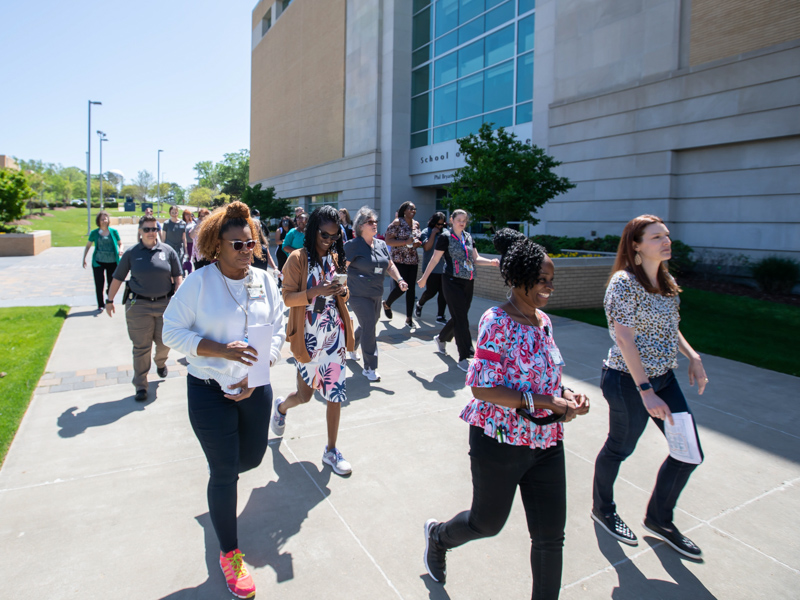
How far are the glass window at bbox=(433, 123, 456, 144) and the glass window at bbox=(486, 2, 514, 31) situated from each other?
4235mm

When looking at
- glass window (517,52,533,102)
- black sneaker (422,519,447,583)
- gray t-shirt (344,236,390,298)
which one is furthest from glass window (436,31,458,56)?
black sneaker (422,519,447,583)

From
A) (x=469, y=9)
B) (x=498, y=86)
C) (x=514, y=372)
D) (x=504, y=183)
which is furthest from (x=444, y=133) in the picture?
(x=514, y=372)

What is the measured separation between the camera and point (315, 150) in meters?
35.8

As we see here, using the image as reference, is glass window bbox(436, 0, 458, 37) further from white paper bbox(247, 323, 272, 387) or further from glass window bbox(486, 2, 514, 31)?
white paper bbox(247, 323, 272, 387)

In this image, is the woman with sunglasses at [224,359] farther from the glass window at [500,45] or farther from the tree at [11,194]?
the tree at [11,194]

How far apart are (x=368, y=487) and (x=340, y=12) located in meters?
34.0

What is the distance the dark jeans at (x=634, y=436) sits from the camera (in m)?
3.05

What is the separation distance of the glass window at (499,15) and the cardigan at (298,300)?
20.3 metres

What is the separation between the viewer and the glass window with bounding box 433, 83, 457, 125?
23.9 m

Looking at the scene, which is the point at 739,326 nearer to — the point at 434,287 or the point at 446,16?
the point at 434,287

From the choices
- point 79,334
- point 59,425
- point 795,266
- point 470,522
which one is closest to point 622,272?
point 470,522

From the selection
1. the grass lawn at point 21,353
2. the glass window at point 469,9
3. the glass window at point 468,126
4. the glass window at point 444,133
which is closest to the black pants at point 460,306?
the grass lawn at point 21,353

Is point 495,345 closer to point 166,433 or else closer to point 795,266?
point 166,433

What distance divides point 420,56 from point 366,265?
24013mm
